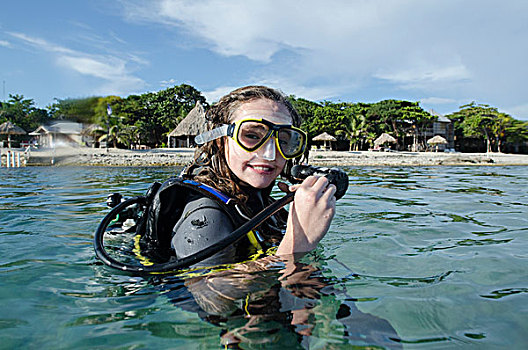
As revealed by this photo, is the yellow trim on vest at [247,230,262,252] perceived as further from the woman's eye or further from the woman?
the woman's eye

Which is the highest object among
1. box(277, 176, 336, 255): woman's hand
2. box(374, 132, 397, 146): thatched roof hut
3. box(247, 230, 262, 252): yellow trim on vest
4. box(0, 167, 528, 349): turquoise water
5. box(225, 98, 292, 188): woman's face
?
box(374, 132, 397, 146): thatched roof hut

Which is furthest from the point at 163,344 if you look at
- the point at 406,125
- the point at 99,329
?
the point at 406,125

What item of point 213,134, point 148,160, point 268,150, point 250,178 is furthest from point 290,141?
point 148,160

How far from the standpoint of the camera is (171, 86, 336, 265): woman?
1.64 metres

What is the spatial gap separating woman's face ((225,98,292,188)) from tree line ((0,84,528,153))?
1364 inches

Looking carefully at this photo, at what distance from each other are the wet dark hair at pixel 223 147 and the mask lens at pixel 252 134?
21 centimetres

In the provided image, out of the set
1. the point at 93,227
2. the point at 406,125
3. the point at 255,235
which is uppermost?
the point at 406,125

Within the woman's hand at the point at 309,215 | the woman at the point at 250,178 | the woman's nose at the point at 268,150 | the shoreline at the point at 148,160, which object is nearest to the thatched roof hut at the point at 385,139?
the shoreline at the point at 148,160

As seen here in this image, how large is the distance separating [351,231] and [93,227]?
2.67 meters

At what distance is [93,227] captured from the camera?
3.72 metres

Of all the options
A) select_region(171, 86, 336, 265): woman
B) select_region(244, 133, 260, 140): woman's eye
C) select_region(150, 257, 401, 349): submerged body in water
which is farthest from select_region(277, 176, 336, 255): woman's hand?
select_region(244, 133, 260, 140): woman's eye

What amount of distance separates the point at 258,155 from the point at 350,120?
41.8 meters

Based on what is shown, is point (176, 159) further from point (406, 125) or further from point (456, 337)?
point (406, 125)

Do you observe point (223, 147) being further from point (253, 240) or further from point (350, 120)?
point (350, 120)
